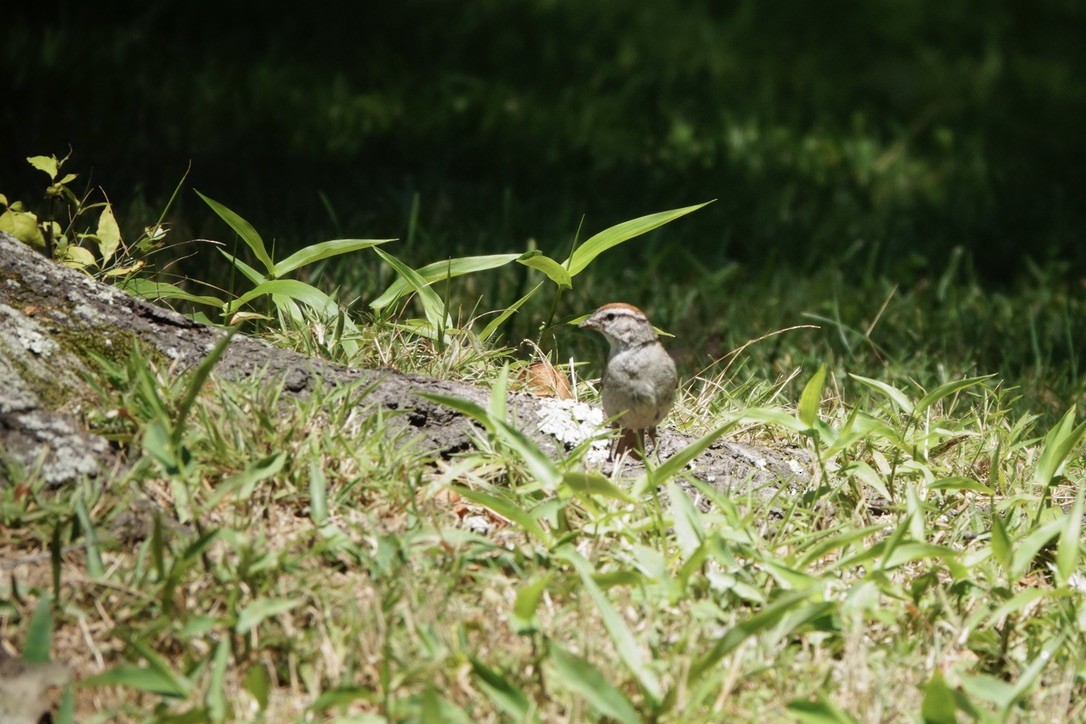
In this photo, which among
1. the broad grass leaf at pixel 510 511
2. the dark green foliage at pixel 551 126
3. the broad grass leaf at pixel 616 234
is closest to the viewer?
the broad grass leaf at pixel 510 511

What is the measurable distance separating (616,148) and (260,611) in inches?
199

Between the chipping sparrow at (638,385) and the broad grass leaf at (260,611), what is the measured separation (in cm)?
122

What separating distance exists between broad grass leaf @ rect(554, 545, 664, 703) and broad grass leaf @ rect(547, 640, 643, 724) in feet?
0.19

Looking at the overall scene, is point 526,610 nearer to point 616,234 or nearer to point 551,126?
point 616,234

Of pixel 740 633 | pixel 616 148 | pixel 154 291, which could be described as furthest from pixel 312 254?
pixel 616 148

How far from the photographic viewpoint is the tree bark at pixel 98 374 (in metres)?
2.90

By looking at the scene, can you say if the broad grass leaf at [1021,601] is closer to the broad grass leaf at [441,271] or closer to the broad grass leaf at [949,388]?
the broad grass leaf at [949,388]

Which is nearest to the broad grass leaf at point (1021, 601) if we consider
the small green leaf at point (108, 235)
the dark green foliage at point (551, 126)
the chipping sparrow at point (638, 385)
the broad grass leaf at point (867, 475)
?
the broad grass leaf at point (867, 475)

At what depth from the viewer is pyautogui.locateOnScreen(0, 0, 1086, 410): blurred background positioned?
559cm

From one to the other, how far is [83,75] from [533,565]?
496cm

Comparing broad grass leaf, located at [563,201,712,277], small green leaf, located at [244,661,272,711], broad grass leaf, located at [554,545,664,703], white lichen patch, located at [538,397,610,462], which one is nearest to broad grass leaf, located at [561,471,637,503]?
broad grass leaf, located at [554,545,664,703]

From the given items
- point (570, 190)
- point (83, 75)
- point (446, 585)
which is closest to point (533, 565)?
point (446, 585)

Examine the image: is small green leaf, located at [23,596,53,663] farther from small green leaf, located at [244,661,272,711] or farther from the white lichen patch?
the white lichen patch

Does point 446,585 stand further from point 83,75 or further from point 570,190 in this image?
point 83,75
